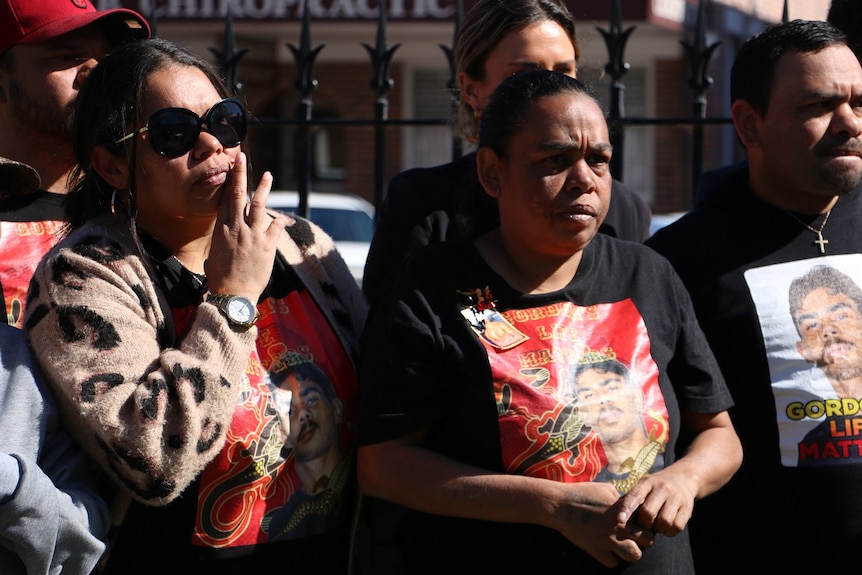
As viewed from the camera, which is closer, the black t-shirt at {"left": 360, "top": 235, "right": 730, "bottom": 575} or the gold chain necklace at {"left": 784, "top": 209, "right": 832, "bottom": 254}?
the black t-shirt at {"left": 360, "top": 235, "right": 730, "bottom": 575}

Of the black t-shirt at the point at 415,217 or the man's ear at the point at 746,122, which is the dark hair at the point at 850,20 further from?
the black t-shirt at the point at 415,217

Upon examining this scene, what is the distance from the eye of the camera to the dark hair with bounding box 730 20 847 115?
282cm

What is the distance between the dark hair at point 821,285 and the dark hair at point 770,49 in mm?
444

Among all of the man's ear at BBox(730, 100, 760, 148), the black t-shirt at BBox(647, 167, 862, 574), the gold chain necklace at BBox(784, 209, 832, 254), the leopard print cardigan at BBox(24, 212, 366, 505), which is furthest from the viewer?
the man's ear at BBox(730, 100, 760, 148)

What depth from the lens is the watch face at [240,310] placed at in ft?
7.34

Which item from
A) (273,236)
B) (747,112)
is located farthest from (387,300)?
(747,112)

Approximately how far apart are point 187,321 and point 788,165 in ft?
4.94

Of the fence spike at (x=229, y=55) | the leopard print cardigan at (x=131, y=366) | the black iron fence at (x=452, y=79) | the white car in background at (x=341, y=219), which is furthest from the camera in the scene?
the white car in background at (x=341, y=219)

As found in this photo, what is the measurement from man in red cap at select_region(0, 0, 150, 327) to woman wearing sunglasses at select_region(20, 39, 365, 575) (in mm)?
613

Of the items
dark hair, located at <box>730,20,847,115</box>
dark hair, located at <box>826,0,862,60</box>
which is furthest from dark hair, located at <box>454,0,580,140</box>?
dark hair, located at <box>826,0,862,60</box>

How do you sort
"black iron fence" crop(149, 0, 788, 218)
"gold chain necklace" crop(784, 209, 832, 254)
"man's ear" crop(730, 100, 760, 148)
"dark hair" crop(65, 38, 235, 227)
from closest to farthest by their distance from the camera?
"dark hair" crop(65, 38, 235, 227), "gold chain necklace" crop(784, 209, 832, 254), "man's ear" crop(730, 100, 760, 148), "black iron fence" crop(149, 0, 788, 218)

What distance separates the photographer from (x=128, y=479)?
7.13 ft

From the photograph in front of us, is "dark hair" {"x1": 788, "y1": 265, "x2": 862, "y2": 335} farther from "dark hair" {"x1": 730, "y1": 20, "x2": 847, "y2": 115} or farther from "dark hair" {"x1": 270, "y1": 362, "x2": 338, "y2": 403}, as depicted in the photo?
"dark hair" {"x1": 270, "y1": 362, "x2": 338, "y2": 403}

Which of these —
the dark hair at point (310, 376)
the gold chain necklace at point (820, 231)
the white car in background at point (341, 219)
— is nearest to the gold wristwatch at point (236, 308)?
the dark hair at point (310, 376)
